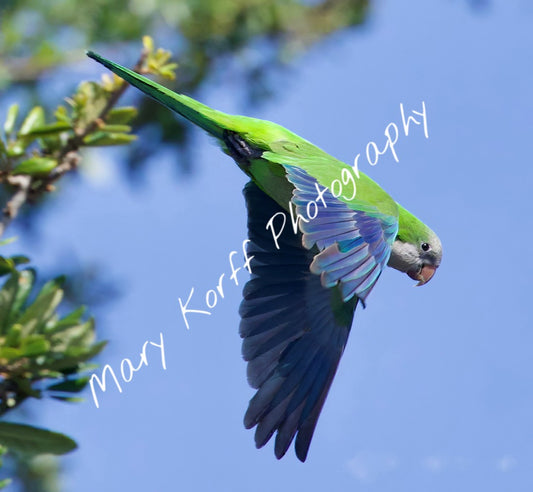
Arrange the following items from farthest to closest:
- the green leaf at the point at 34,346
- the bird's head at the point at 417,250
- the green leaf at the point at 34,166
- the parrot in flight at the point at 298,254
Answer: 1. the bird's head at the point at 417,250
2. the parrot in flight at the point at 298,254
3. the green leaf at the point at 34,166
4. the green leaf at the point at 34,346

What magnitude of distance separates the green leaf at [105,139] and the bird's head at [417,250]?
1.27 m

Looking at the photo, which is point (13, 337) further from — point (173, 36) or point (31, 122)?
point (173, 36)

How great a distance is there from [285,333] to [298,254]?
0.32 metres

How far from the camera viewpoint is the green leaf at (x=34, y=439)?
1.74m

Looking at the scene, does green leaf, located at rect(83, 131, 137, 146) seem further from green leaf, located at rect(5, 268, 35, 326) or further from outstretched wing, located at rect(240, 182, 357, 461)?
outstretched wing, located at rect(240, 182, 357, 461)

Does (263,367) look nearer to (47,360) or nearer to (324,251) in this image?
(324,251)

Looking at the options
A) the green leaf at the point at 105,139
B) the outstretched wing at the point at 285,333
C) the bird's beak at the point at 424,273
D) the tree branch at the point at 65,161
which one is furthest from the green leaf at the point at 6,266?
the bird's beak at the point at 424,273

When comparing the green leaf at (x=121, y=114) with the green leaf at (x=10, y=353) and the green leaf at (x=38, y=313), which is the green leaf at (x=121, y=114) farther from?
the green leaf at (x=10, y=353)

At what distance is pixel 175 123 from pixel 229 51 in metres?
0.48

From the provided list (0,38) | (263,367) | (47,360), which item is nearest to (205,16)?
(0,38)

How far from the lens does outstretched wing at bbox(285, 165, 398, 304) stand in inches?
82.6

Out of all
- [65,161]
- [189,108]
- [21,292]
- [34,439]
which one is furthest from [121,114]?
[34,439]

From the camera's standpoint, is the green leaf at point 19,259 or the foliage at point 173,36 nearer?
the green leaf at point 19,259

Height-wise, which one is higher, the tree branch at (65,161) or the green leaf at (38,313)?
the tree branch at (65,161)
